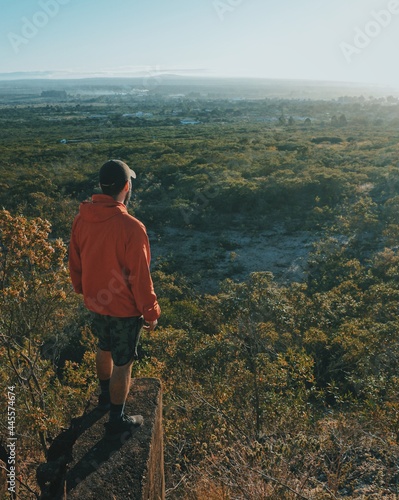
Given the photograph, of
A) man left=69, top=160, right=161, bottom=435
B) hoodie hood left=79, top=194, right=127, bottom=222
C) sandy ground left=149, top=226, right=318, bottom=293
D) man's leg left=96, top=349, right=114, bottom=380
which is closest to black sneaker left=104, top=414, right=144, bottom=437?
man left=69, top=160, right=161, bottom=435

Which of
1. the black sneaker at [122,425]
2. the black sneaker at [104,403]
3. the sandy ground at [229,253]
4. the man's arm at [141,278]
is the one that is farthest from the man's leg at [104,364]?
the sandy ground at [229,253]

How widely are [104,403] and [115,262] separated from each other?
1018 mm

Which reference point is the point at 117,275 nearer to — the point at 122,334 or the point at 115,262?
the point at 115,262

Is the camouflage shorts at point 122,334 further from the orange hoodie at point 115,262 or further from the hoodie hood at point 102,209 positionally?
the hoodie hood at point 102,209

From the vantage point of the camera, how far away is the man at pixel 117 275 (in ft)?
7.84

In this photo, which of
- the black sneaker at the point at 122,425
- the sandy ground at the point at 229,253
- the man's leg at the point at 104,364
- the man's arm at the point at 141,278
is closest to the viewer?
the man's arm at the point at 141,278

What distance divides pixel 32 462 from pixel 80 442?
117 cm

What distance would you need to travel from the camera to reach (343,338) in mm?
6141

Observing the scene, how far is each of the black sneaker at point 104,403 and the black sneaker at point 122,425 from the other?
24 cm

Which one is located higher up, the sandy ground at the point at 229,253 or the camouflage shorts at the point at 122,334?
the camouflage shorts at the point at 122,334

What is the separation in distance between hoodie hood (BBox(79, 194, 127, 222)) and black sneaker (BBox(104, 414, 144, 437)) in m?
1.22

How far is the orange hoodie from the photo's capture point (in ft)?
7.80

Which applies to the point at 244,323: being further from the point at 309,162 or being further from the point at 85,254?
the point at 309,162

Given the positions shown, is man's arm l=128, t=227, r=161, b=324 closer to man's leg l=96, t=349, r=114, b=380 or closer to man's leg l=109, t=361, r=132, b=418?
man's leg l=109, t=361, r=132, b=418
